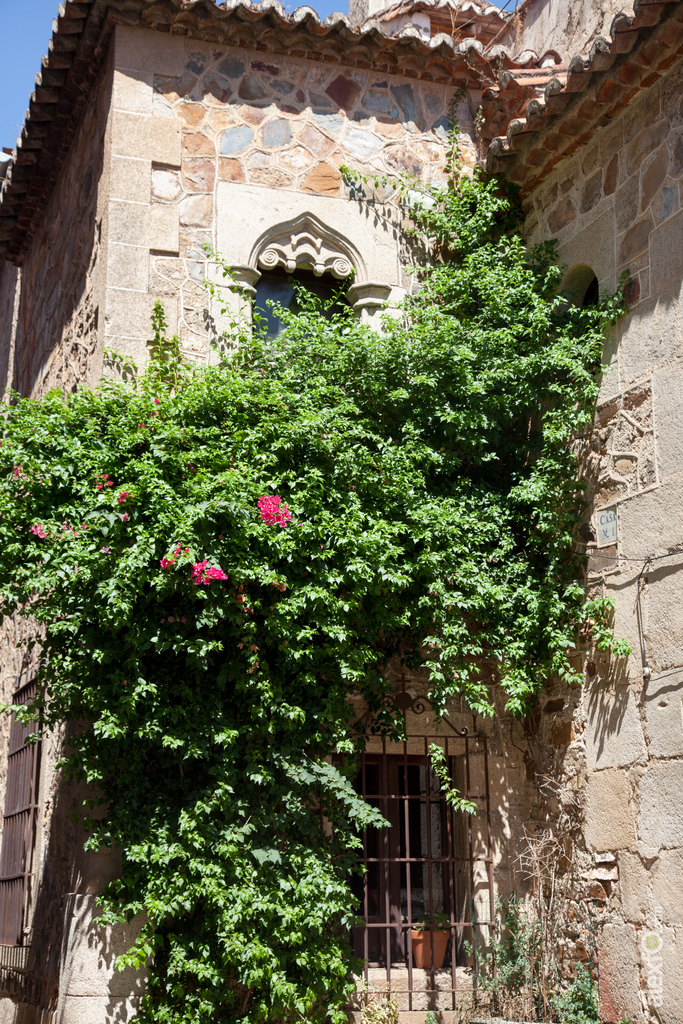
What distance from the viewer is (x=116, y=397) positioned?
5.94 metres

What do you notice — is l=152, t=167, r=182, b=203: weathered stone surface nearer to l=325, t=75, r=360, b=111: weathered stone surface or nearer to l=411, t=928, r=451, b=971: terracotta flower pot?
l=325, t=75, r=360, b=111: weathered stone surface

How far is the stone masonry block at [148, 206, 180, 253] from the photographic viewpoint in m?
6.86

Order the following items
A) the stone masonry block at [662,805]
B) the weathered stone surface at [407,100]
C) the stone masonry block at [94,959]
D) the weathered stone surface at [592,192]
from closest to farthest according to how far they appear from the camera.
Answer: the stone masonry block at [94,959] < the stone masonry block at [662,805] < the weathered stone surface at [592,192] < the weathered stone surface at [407,100]

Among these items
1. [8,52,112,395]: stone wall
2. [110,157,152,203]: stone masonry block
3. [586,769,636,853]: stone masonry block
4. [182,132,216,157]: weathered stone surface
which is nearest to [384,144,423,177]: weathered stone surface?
[182,132,216,157]: weathered stone surface

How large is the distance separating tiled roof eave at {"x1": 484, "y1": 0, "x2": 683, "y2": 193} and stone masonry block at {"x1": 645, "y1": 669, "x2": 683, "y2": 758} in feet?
11.2

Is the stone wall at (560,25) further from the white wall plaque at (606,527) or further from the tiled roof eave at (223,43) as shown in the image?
the white wall plaque at (606,527)

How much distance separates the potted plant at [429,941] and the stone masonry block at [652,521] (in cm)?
252

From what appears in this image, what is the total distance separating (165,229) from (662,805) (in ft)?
15.3

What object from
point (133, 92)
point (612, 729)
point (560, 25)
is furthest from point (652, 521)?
point (133, 92)

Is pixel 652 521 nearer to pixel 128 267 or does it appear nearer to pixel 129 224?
pixel 128 267

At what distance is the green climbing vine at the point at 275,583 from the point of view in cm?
519

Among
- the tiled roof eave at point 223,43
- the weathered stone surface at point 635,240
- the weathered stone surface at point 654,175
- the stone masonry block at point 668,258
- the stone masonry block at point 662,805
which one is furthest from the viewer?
the tiled roof eave at point 223,43

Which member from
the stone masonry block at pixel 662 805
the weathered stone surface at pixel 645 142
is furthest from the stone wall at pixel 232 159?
the stone masonry block at pixel 662 805

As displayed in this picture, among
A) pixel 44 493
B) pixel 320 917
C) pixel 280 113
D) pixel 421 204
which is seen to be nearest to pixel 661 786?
pixel 320 917
